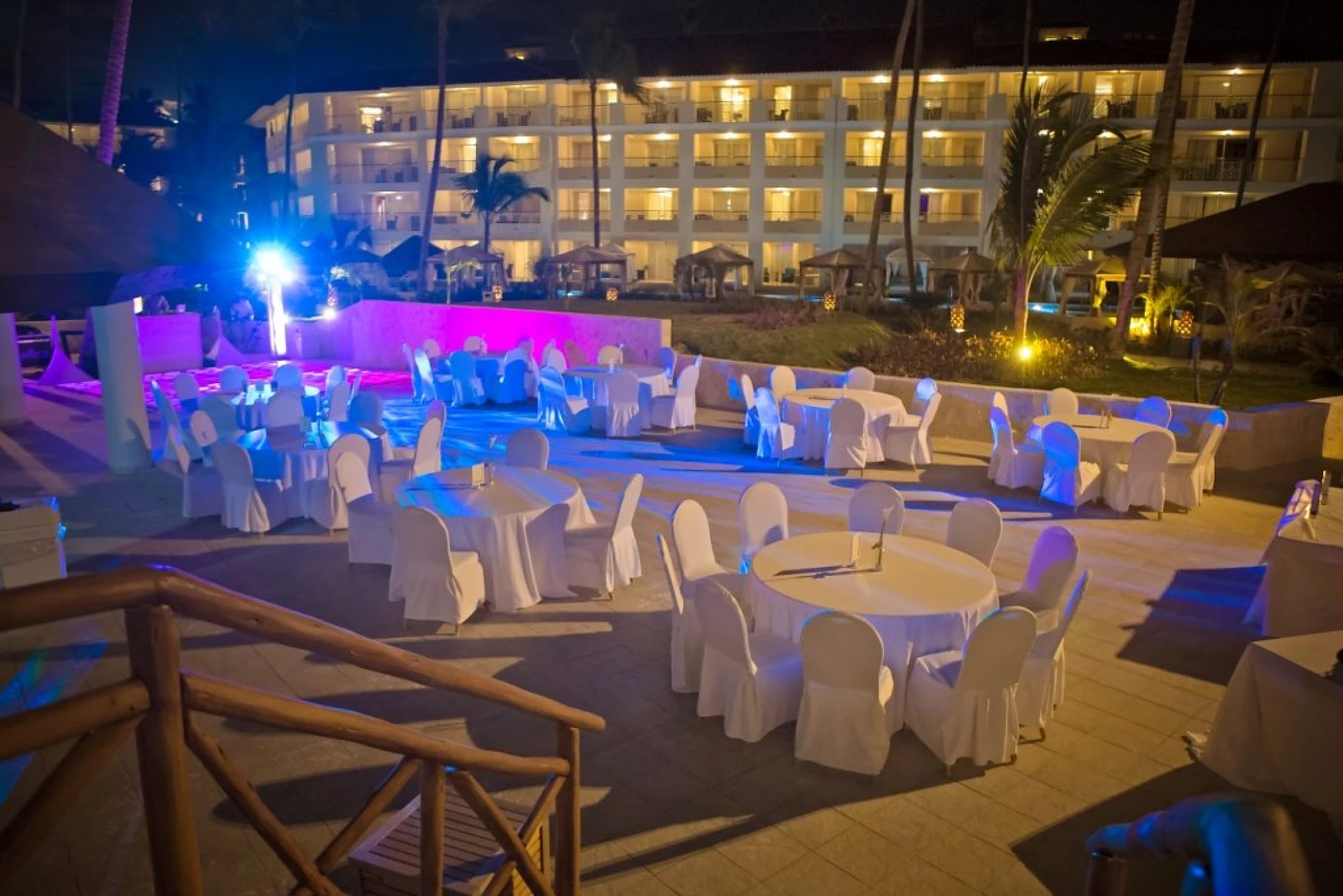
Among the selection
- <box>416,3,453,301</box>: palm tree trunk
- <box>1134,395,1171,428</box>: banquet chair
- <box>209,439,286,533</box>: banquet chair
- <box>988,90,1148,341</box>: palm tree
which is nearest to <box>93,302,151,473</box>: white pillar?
<box>209,439,286,533</box>: banquet chair

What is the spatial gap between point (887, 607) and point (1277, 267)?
17.1 m

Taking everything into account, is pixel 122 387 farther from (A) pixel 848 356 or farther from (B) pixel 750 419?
(A) pixel 848 356

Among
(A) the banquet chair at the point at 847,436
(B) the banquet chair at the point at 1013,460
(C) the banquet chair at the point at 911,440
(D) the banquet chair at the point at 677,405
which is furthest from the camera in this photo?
(D) the banquet chair at the point at 677,405

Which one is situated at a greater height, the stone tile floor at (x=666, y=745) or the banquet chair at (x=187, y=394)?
the banquet chair at (x=187, y=394)

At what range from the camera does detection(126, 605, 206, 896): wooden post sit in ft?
4.52

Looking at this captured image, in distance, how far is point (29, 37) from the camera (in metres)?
39.5

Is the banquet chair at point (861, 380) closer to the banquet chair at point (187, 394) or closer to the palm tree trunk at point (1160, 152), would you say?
the palm tree trunk at point (1160, 152)

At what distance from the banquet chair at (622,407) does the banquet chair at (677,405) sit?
1.27 feet

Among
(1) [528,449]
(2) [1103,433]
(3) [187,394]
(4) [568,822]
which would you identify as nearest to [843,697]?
(4) [568,822]

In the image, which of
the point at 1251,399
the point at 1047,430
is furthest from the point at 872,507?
the point at 1251,399

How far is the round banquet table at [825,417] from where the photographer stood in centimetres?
1173

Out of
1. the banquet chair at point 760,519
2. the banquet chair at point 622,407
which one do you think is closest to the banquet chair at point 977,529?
the banquet chair at point 760,519

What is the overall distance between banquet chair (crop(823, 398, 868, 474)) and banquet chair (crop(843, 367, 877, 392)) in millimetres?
2036

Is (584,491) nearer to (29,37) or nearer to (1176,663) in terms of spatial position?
(1176,663)
